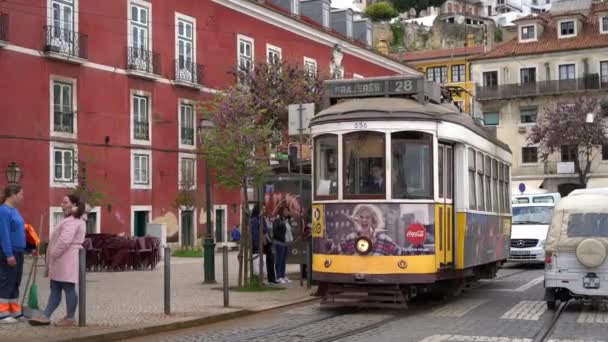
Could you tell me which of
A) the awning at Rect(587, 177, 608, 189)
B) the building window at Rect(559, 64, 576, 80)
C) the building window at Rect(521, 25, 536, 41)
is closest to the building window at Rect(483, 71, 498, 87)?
the building window at Rect(521, 25, 536, 41)

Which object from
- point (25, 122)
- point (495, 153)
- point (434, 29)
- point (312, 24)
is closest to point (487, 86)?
point (312, 24)

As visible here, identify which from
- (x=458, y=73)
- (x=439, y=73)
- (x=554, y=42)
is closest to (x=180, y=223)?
(x=554, y=42)

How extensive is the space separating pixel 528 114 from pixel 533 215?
1449 inches

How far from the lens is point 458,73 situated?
229 feet

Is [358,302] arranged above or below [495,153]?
below

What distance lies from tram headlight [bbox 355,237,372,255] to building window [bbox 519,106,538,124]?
167ft

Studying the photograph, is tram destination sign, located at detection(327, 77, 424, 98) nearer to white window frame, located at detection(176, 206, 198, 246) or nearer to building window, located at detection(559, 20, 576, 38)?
white window frame, located at detection(176, 206, 198, 246)

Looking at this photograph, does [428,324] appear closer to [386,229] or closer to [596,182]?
[386,229]

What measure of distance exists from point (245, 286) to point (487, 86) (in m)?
49.5

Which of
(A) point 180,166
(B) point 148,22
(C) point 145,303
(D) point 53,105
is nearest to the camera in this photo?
(C) point 145,303

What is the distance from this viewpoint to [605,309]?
14.6 metres

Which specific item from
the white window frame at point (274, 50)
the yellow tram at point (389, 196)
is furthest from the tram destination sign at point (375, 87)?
the white window frame at point (274, 50)

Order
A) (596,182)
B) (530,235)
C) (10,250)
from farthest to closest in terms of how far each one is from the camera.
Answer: (596,182) < (530,235) < (10,250)

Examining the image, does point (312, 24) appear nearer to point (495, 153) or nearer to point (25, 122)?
point (25, 122)
